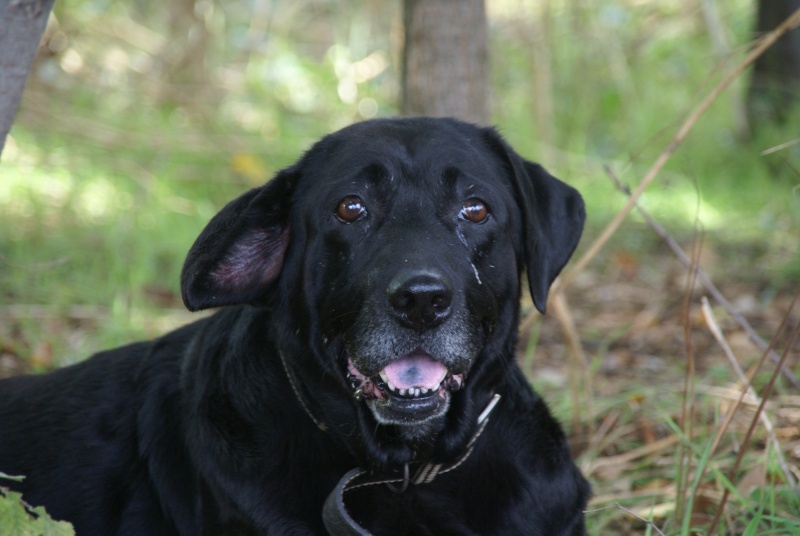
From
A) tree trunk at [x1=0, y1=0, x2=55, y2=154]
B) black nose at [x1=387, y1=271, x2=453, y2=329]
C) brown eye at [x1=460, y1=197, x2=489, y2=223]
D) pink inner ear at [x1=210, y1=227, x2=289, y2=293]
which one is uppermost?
tree trunk at [x1=0, y1=0, x2=55, y2=154]

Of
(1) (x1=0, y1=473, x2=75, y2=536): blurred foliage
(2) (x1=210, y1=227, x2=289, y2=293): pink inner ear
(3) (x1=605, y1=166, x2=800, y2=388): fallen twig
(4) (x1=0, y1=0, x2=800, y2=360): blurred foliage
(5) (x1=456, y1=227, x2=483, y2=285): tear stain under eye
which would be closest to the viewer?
(1) (x1=0, y1=473, x2=75, y2=536): blurred foliage

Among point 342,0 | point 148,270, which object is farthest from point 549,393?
point 342,0

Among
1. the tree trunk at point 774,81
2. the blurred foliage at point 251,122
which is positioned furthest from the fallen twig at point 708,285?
the tree trunk at point 774,81

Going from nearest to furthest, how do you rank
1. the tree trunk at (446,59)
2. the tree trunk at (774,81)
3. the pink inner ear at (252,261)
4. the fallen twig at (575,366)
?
the pink inner ear at (252,261) < the fallen twig at (575,366) < the tree trunk at (446,59) < the tree trunk at (774,81)

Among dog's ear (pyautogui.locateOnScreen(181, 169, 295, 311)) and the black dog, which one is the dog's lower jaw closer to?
the black dog

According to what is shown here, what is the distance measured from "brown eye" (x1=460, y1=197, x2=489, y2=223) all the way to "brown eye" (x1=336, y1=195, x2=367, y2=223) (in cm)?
30

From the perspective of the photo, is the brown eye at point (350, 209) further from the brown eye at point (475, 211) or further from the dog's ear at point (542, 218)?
the dog's ear at point (542, 218)

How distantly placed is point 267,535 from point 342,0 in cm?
918

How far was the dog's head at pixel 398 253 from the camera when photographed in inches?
99.2

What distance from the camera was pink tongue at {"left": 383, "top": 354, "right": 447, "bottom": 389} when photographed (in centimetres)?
258

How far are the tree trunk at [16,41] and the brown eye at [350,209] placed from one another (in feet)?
3.13

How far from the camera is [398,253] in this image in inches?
98.5

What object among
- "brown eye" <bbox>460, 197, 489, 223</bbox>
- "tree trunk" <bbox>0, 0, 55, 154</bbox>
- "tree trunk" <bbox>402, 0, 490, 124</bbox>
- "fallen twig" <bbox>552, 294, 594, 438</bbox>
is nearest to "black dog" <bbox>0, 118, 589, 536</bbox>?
"brown eye" <bbox>460, 197, 489, 223</bbox>

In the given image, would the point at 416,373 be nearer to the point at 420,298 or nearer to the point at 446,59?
the point at 420,298
